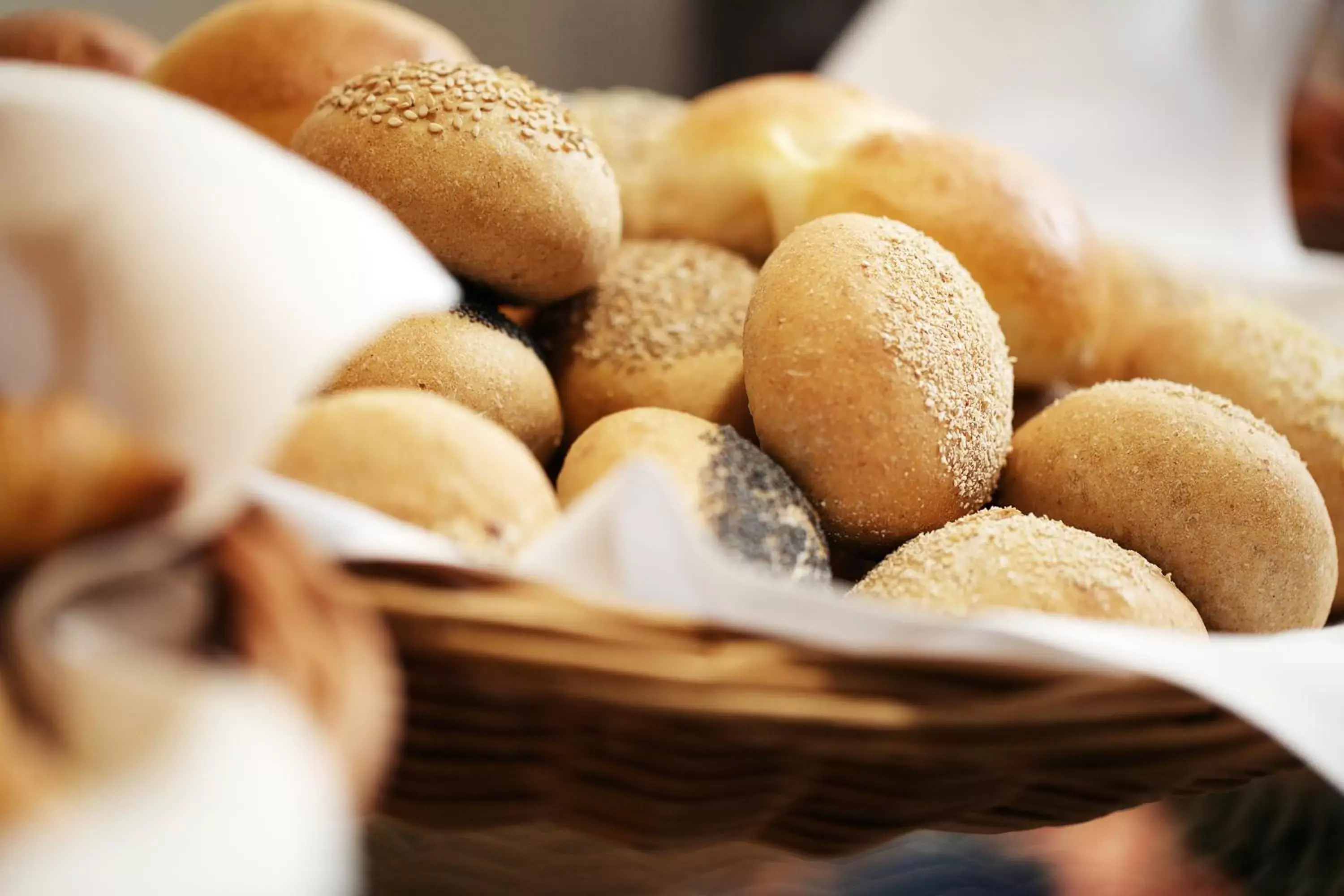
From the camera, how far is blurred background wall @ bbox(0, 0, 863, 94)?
2.34 meters

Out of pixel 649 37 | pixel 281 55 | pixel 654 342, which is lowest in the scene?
pixel 649 37

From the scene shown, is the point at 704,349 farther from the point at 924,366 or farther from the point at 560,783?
the point at 560,783

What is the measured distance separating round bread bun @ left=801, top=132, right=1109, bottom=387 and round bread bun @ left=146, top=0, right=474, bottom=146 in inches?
14.9

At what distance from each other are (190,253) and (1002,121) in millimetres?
1607

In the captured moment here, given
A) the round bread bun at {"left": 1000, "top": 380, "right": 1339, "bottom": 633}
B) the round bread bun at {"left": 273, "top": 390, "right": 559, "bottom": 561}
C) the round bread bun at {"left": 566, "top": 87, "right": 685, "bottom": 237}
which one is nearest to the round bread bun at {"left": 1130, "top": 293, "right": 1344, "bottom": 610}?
the round bread bun at {"left": 1000, "top": 380, "right": 1339, "bottom": 633}

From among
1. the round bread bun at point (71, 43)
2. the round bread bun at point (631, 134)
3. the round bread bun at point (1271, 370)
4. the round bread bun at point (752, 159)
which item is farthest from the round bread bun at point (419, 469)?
the round bread bun at point (71, 43)

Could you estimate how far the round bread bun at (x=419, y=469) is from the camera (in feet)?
1.87

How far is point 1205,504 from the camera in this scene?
73 centimetres

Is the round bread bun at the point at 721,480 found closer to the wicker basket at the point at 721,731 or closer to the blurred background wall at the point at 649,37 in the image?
the wicker basket at the point at 721,731

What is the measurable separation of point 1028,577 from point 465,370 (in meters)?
0.38

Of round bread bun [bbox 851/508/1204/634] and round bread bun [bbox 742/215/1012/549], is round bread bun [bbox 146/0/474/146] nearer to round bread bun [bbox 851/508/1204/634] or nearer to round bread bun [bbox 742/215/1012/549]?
round bread bun [bbox 742/215/1012/549]

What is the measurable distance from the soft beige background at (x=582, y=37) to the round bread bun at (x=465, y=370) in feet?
5.41

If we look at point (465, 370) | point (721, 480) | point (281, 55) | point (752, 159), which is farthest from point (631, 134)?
point (721, 480)

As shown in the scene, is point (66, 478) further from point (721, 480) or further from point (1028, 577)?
point (1028, 577)
